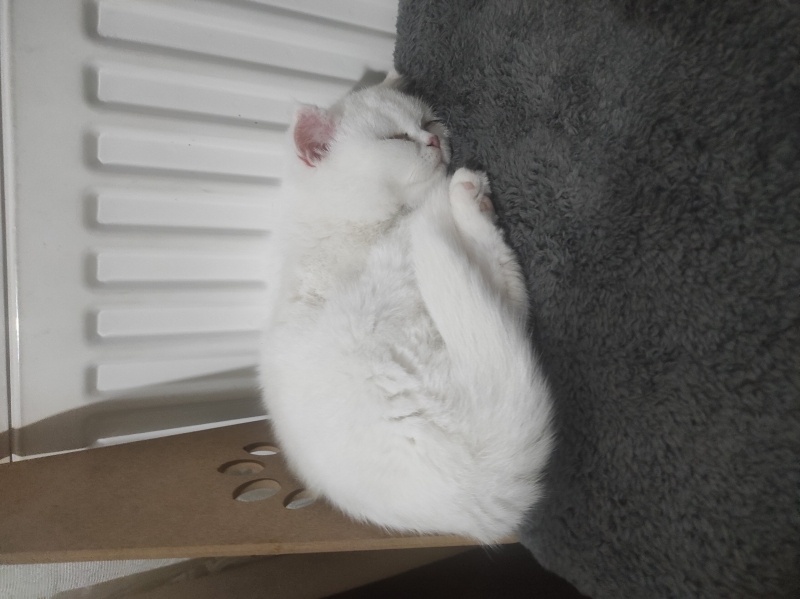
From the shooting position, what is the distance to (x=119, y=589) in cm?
105

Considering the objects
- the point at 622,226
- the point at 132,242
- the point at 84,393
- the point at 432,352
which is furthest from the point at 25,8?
the point at 622,226

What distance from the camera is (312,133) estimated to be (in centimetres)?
88

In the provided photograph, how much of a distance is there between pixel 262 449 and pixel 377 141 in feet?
2.19

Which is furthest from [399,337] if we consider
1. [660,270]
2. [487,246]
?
[660,270]

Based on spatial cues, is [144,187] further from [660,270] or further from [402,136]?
[660,270]

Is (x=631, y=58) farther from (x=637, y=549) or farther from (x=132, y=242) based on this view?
(x=132, y=242)

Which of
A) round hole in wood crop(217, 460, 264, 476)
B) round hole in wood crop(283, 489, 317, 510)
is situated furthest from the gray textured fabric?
round hole in wood crop(217, 460, 264, 476)

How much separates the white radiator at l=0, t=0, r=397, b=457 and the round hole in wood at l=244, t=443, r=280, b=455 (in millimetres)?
109

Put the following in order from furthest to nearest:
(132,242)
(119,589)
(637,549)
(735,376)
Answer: (119,589), (132,242), (637,549), (735,376)

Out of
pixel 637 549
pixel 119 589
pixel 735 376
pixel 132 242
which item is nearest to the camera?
pixel 735 376

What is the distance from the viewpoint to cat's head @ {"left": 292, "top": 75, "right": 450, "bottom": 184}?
90 centimetres

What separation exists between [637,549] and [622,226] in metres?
0.44

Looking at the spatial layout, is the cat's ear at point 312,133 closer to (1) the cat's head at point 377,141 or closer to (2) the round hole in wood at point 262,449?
(1) the cat's head at point 377,141

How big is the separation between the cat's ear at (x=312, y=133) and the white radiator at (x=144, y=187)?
137mm
